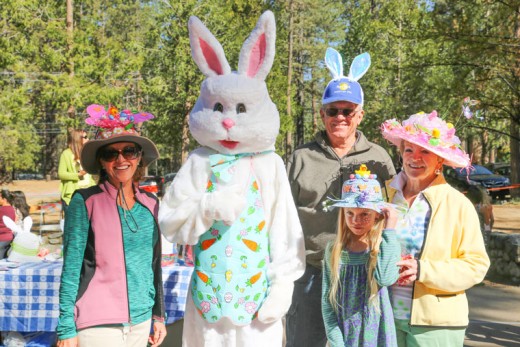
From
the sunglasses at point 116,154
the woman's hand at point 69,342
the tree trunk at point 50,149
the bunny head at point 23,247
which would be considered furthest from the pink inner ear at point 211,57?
the tree trunk at point 50,149

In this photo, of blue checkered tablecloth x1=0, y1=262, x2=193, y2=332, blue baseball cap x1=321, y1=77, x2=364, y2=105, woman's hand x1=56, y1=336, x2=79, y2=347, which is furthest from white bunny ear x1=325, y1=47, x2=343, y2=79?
woman's hand x1=56, y1=336, x2=79, y2=347

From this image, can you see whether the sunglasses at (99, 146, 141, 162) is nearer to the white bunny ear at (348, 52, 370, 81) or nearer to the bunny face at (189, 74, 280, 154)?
the bunny face at (189, 74, 280, 154)

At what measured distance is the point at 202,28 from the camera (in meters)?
2.84

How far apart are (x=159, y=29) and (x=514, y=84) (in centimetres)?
1331

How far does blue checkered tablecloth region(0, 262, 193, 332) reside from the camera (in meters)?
4.25

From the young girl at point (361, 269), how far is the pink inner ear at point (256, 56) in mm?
767

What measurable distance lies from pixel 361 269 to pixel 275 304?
45 centimetres

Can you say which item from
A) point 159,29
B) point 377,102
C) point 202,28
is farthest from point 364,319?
point 377,102

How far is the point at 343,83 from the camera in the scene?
3180 mm

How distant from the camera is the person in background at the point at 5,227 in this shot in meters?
5.32

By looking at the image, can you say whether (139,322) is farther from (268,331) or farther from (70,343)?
(268,331)

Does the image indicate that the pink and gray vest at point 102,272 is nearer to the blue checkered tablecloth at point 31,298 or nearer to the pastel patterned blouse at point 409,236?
the pastel patterned blouse at point 409,236

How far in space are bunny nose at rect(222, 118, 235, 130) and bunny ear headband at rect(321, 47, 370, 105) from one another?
2.25 ft

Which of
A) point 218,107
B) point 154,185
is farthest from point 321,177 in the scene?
point 154,185
